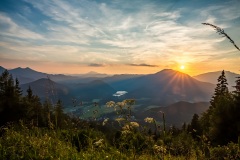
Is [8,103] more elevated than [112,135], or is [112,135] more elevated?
[112,135]

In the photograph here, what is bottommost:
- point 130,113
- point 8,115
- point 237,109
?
point 8,115

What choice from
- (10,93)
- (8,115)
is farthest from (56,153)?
(10,93)

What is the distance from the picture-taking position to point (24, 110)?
45.5 meters

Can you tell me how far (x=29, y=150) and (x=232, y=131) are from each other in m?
29.8

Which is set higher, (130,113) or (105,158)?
Answer: (130,113)

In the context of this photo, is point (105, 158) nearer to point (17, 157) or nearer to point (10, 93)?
point (17, 157)

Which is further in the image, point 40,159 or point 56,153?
point 56,153

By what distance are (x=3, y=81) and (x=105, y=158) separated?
49.5 m

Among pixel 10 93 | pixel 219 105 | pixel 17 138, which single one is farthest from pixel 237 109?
pixel 10 93

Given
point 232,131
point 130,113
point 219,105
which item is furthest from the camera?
point 219,105

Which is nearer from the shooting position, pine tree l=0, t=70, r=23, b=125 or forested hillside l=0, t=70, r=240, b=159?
forested hillside l=0, t=70, r=240, b=159

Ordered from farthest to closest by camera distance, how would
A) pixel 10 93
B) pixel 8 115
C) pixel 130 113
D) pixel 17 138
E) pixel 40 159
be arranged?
pixel 10 93 < pixel 8 115 < pixel 17 138 < pixel 40 159 < pixel 130 113

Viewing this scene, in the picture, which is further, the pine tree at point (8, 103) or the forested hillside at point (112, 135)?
the pine tree at point (8, 103)

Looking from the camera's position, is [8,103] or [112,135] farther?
[8,103]
